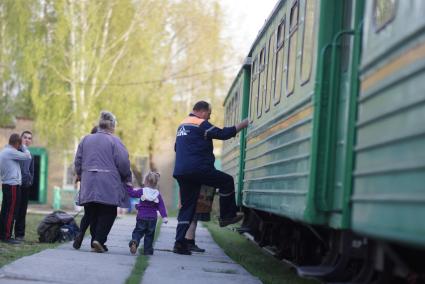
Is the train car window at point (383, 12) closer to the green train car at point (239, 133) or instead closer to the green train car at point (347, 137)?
the green train car at point (347, 137)

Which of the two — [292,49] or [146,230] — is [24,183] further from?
[292,49]

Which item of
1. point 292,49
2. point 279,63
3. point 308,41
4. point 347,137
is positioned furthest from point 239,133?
point 347,137

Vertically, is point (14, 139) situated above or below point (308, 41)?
below

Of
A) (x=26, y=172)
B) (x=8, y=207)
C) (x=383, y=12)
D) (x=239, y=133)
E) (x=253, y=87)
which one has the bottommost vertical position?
(x=8, y=207)

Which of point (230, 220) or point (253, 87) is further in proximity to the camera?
point (253, 87)

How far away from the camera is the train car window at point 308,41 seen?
7004mm

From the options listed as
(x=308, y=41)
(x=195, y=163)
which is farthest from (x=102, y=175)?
(x=308, y=41)

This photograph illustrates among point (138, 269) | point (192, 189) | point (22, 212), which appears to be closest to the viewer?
point (138, 269)

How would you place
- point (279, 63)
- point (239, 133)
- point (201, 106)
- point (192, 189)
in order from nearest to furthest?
point (279, 63) → point (201, 106) → point (192, 189) → point (239, 133)

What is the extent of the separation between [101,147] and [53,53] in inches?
775

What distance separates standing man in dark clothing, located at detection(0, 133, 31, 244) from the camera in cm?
1152

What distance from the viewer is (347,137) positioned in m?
5.69

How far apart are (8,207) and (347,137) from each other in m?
7.09

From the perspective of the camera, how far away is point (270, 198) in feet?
28.7
